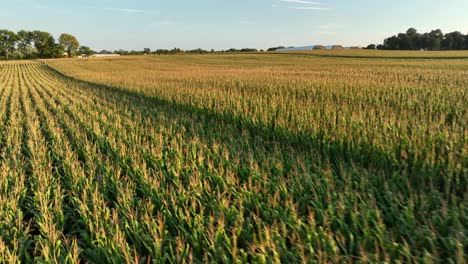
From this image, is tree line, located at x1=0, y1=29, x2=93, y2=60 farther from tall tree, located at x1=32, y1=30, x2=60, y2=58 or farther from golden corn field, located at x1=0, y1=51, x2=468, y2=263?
golden corn field, located at x1=0, y1=51, x2=468, y2=263

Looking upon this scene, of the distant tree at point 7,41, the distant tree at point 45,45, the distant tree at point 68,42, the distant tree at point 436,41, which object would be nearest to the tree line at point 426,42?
the distant tree at point 436,41

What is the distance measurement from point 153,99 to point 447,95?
9.68 m

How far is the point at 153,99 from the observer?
498 inches

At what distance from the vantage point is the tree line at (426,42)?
10000cm

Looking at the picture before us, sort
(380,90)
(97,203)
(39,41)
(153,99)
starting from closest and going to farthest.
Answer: (97,203), (380,90), (153,99), (39,41)

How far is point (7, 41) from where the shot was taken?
399 ft

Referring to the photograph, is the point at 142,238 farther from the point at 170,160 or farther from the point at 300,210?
the point at 170,160

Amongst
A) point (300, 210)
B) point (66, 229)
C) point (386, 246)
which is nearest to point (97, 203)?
point (66, 229)

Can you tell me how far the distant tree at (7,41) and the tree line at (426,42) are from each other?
134m

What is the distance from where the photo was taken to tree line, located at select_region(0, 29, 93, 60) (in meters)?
113

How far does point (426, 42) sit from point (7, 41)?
146 m

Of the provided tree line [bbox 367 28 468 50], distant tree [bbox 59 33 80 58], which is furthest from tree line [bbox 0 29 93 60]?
tree line [bbox 367 28 468 50]

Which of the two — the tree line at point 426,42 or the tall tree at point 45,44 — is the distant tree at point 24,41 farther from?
the tree line at point 426,42

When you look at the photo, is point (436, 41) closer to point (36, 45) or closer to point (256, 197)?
point (256, 197)
